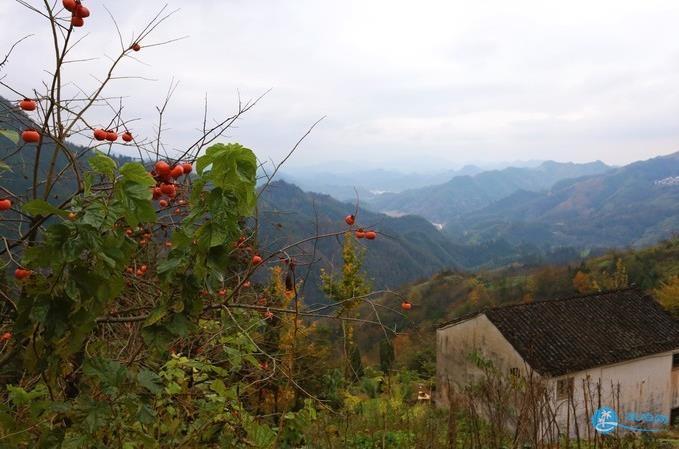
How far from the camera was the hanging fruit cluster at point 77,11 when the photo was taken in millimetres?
2170

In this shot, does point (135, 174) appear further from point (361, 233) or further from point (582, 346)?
point (582, 346)

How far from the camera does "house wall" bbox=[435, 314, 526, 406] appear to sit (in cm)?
1655

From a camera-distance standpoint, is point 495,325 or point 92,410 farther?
point 495,325

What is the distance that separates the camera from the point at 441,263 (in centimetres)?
13388

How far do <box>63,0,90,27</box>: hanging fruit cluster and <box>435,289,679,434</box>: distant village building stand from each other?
49.8ft

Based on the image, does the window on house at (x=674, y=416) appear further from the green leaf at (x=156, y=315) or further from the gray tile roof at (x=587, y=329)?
the green leaf at (x=156, y=315)

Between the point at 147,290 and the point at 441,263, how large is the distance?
442ft

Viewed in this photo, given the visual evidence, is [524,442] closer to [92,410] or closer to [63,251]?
[92,410]

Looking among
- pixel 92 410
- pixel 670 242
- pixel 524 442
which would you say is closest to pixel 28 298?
pixel 92 410

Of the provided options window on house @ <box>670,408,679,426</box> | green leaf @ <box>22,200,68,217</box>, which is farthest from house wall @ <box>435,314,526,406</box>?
green leaf @ <box>22,200,68,217</box>

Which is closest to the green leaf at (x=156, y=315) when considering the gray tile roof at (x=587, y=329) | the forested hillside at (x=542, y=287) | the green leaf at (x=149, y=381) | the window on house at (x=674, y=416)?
the green leaf at (x=149, y=381)

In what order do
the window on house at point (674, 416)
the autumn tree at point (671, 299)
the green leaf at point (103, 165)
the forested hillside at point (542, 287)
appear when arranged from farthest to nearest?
the forested hillside at point (542, 287)
the autumn tree at point (671, 299)
the window on house at point (674, 416)
the green leaf at point (103, 165)

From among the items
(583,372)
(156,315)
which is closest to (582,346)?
(583,372)

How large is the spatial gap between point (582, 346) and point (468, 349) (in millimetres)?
3872
